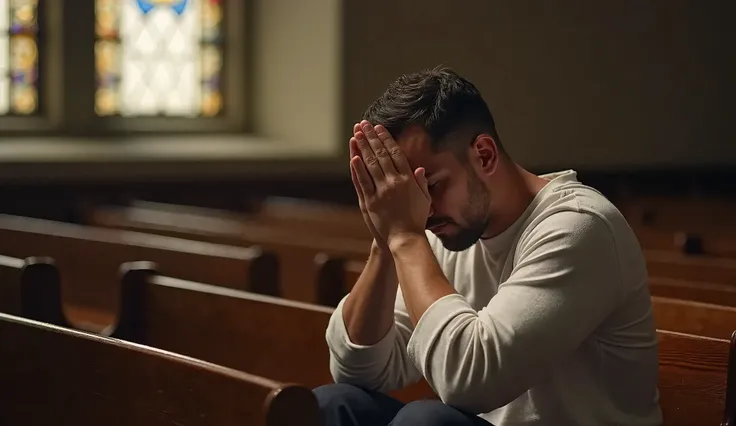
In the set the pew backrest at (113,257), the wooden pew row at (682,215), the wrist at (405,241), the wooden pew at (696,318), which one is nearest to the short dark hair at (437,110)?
the wrist at (405,241)

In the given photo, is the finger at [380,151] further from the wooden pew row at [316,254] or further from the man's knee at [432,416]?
the wooden pew row at [316,254]

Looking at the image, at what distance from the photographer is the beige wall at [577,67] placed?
23.4 feet

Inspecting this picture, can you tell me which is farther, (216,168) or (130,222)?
(216,168)

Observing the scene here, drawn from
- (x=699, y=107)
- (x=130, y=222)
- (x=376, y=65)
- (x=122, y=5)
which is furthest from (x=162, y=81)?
(x=699, y=107)

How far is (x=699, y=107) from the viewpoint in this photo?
8.66 m

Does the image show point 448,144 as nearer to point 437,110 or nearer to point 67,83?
point 437,110

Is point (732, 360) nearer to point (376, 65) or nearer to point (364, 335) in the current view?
point (364, 335)

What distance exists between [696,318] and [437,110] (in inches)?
35.2

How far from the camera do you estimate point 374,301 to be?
7.54 ft

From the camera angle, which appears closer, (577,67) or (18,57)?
(18,57)

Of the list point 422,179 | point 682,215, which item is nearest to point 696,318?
point 422,179

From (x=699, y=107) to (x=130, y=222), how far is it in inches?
190

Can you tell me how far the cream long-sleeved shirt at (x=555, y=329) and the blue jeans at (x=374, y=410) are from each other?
35 mm

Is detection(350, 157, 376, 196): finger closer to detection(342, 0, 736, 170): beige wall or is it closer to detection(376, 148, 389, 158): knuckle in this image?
detection(376, 148, 389, 158): knuckle
